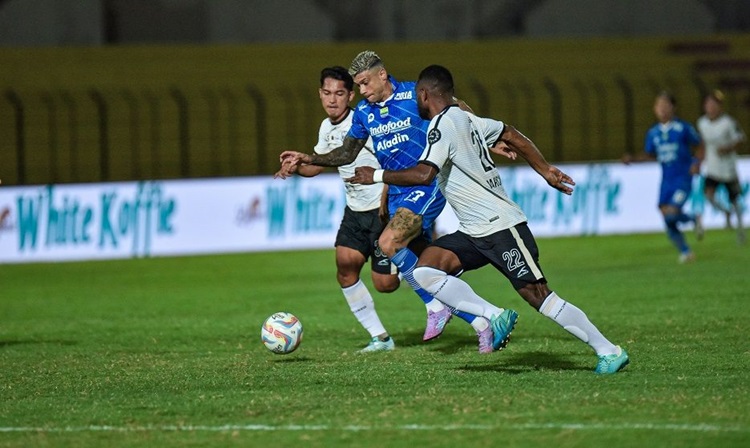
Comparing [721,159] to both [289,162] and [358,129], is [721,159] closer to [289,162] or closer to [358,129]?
[358,129]

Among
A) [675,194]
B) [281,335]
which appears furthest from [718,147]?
[281,335]

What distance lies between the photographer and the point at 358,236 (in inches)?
397

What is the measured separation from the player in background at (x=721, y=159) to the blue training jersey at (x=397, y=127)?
10.6 meters

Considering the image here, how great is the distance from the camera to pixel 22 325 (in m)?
12.6

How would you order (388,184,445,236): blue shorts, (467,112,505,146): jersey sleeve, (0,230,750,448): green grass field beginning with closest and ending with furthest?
(0,230,750,448): green grass field, (467,112,505,146): jersey sleeve, (388,184,445,236): blue shorts

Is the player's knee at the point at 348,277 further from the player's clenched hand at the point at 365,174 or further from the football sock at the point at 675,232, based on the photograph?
the football sock at the point at 675,232

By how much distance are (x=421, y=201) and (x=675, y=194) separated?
8.12m

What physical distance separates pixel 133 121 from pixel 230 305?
1086cm

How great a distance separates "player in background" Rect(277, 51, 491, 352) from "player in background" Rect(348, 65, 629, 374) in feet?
2.48

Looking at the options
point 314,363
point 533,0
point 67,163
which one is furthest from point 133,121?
point 314,363

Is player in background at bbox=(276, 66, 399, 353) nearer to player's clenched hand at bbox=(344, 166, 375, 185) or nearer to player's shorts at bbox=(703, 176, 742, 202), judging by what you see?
player's clenched hand at bbox=(344, 166, 375, 185)

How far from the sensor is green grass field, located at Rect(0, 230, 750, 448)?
6629 mm

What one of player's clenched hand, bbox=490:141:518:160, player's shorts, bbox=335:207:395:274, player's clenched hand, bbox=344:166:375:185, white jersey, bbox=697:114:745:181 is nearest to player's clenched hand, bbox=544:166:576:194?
player's clenched hand, bbox=490:141:518:160

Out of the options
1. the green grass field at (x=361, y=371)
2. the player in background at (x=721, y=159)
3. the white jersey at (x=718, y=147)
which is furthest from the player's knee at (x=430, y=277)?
the white jersey at (x=718, y=147)
